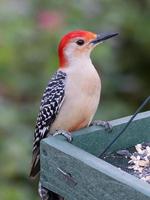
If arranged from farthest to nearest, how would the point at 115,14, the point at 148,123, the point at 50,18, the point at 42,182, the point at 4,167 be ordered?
the point at 115,14 → the point at 50,18 → the point at 4,167 → the point at 148,123 → the point at 42,182

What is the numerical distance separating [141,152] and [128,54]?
4154 millimetres

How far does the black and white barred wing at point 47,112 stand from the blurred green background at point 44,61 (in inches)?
47.6

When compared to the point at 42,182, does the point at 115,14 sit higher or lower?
lower

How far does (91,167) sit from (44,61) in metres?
3.72

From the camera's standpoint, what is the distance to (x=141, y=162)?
4.71 m

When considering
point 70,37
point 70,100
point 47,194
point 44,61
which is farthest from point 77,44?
point 44,61

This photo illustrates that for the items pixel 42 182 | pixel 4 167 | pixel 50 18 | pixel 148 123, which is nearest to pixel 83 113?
pixel 148 123

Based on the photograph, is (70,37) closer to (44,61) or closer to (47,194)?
(47,194)

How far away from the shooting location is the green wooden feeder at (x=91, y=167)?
4117mm

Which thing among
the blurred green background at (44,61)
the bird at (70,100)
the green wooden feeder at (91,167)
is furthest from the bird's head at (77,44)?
the blurred green background at (44,61)

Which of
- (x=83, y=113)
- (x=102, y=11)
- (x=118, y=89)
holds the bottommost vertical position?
(x=118, y=89)

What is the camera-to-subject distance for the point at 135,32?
8742mm

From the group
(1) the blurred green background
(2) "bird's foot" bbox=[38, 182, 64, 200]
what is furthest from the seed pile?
(1) the blurred green background

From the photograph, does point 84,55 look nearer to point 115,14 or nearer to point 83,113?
point 83,113
